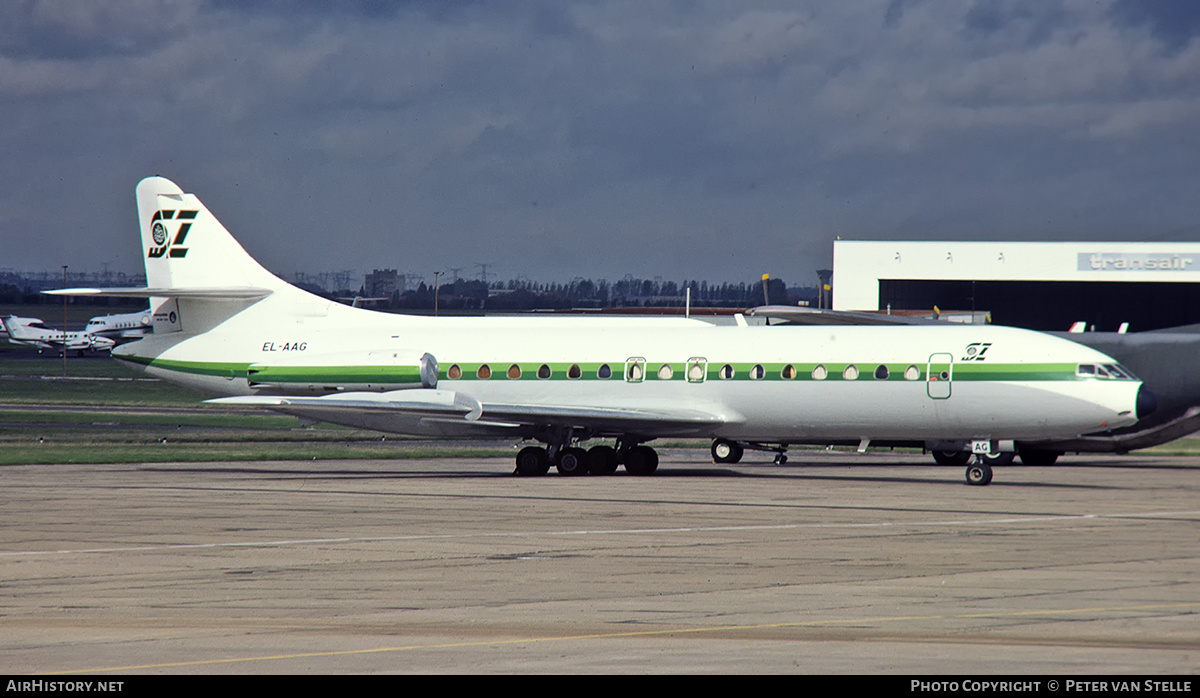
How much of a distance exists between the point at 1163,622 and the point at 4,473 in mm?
25375

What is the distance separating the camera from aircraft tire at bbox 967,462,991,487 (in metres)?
27.8

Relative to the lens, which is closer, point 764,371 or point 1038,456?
point 764,371

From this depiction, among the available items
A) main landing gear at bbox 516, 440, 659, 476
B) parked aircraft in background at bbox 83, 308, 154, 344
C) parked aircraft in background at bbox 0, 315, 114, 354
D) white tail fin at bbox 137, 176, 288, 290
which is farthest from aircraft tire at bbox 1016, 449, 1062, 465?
parked aircraft in background at bbox 0, 315, 114, 354

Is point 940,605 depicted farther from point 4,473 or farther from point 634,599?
point 4,473

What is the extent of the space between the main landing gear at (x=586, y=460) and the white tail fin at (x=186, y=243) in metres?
8.43

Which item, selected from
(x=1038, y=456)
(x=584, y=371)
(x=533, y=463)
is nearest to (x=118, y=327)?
(x=533, y=463)

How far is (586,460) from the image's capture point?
31641 mm

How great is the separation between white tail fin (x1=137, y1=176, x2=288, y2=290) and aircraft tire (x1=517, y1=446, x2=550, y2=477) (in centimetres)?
824

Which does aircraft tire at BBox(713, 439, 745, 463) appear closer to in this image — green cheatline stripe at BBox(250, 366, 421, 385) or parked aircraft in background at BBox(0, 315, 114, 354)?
green cheatline stripe at BBox(250, 366, 421, 385)

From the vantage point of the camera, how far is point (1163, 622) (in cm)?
1165

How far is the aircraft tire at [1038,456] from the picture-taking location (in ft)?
118

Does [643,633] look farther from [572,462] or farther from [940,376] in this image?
[572,462]

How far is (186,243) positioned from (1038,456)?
23312mm
